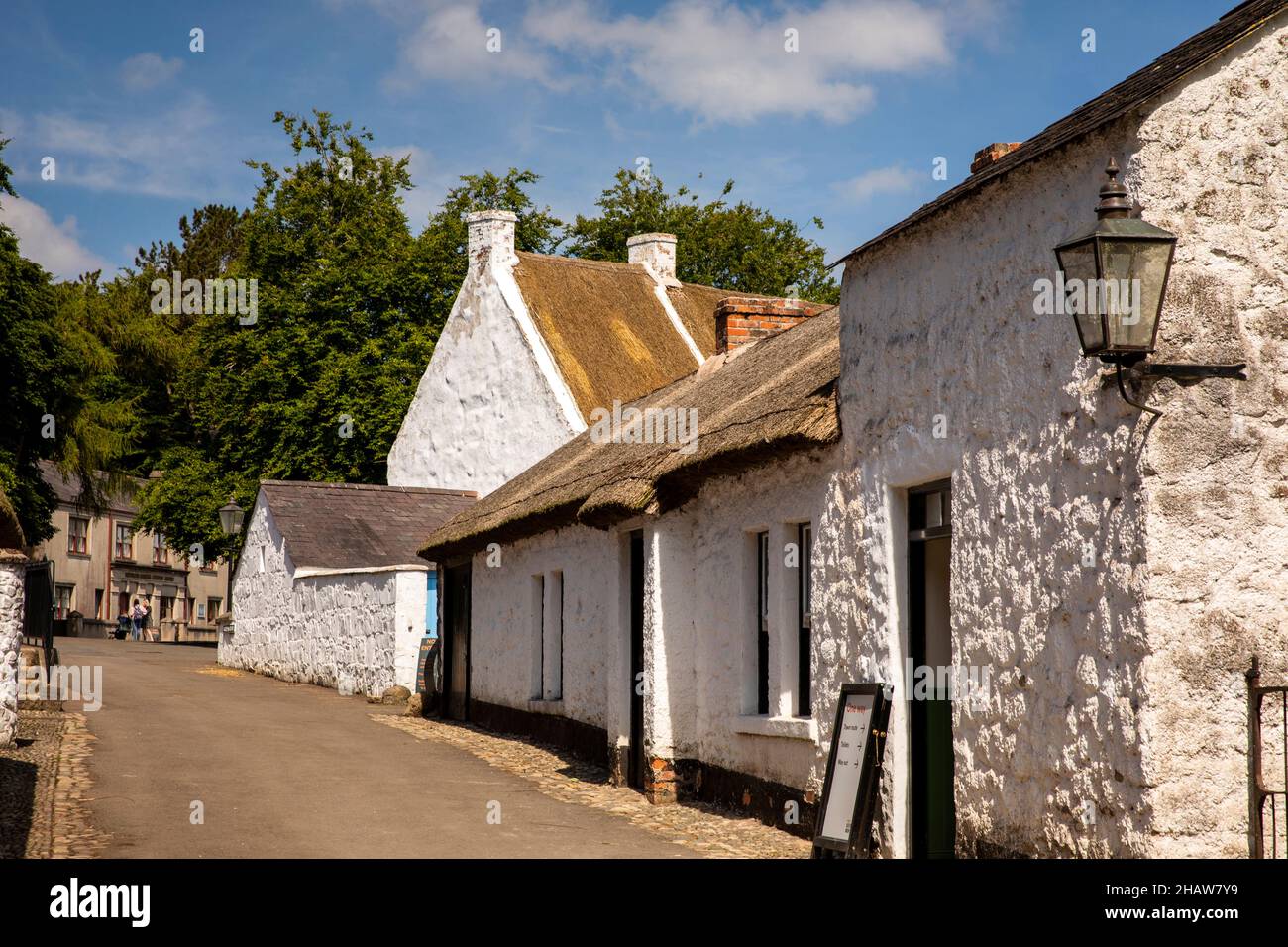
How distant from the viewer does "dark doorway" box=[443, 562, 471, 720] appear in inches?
845

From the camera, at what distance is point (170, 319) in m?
51.5

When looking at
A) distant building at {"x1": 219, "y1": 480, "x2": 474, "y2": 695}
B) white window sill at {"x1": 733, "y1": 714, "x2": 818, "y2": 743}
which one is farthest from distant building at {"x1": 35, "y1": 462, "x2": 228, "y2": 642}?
white window sill at {"x1": 733, "y1": 714, "x2": 818, "y2": 743}

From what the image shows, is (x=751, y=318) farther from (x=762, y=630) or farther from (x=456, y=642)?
(x=762, y=630)

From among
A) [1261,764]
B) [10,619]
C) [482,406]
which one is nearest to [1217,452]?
[1261,764]

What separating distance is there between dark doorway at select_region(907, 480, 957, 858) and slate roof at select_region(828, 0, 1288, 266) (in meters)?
1.77

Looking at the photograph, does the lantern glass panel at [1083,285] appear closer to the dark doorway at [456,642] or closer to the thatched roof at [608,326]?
the dark doorway at [456,642]

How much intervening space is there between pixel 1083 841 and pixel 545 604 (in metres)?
11.0

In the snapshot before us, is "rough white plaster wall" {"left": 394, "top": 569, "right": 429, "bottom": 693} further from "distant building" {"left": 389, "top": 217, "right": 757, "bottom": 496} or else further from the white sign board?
the white sign board

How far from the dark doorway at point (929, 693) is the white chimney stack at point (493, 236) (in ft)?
69.0

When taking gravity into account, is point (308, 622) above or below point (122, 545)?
below

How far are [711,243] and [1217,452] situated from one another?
37.9 m

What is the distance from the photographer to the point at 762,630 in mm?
12156

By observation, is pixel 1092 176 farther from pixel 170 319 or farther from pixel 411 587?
pixel 170 319
